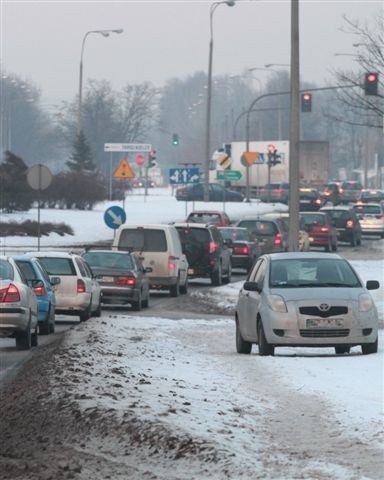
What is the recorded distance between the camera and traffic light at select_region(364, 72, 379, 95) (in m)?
39.1

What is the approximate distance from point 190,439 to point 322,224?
48.8 meters

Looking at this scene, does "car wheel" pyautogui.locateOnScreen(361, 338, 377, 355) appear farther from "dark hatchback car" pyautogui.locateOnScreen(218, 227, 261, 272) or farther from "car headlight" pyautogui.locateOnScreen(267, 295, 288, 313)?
"dark hatchback car" pyautogui.locateOnScreen(218, 227, 261, 272)

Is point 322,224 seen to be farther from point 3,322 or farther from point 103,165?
point 103,165

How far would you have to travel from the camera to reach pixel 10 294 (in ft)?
73.8

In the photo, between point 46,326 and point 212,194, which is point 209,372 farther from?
point 212,194

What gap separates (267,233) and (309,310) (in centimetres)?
3288

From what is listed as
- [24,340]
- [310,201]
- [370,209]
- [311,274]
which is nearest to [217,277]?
[24,340]

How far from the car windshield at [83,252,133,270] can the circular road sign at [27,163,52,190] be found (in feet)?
25.7

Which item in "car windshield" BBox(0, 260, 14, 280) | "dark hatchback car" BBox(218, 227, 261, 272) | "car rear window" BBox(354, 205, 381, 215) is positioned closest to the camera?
"car windshield" BBox(0, 260, 14, 280)

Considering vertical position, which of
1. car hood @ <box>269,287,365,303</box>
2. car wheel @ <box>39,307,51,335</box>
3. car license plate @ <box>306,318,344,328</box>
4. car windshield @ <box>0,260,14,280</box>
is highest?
car windshield @ <box>0,260,14,280</box>

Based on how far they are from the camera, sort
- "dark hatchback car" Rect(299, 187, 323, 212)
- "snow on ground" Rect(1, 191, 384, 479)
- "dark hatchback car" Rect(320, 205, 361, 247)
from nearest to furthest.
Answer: "snow on ground" Rect(1, 191, 384, 479) → "dark hatchback car" Rect(320, 205, 361, 247) → "dark hatchback car" Rect(299, 187, 323, 212)

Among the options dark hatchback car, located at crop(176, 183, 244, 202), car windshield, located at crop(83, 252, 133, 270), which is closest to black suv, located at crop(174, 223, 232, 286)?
car windshield, located at crop(83, 252, 133, 270)

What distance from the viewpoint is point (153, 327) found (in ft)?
88.5

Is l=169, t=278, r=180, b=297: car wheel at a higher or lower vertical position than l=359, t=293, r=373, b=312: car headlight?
lower
